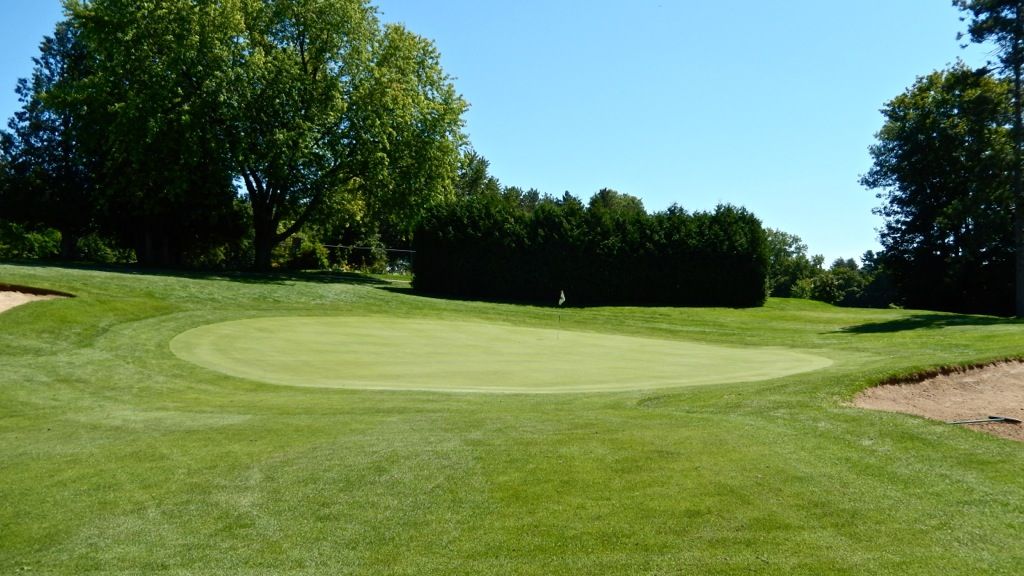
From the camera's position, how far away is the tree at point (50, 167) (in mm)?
46062

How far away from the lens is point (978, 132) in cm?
4028

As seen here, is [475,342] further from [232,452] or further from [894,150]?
[894,150]

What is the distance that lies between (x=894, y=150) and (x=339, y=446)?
56584mm

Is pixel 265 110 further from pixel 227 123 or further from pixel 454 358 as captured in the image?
pixel 454 358

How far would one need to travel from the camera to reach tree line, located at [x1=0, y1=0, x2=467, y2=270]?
38219 mm

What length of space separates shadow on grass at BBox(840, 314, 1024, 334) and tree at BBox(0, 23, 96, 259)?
42.2 metres

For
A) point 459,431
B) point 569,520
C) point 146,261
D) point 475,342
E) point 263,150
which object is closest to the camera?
point 569,520

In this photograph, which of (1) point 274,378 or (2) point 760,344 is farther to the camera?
(2) point 760,344

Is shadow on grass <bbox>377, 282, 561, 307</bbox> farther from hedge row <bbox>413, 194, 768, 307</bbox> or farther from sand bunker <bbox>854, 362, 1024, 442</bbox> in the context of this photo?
sand bunker <bbox>854, 362, 1024, 442</bbox>

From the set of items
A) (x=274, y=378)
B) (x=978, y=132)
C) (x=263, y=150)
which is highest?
(x=978, y=132)

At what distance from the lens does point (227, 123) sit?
39250mm

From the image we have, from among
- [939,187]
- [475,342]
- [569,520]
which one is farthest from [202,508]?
[939,187]

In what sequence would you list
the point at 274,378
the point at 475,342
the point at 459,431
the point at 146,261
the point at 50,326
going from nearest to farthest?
the point at 459,431 < the point at 274,378 < the point at 50,326 < the point at 475,342 < the point at 146,261

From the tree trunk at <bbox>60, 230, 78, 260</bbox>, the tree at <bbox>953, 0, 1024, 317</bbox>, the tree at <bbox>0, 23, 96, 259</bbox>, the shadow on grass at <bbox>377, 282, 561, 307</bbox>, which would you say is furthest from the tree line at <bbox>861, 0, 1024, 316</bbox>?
the tree trunk at <bbox>60, 230, 78, 260</bbox>
